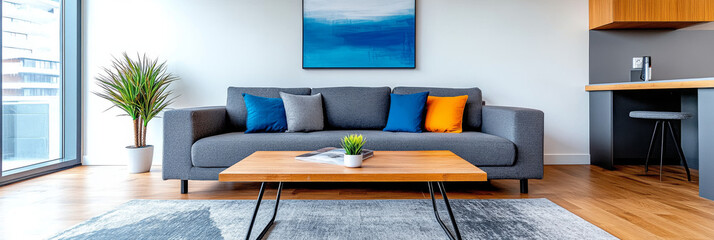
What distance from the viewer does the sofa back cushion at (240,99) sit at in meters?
3.11

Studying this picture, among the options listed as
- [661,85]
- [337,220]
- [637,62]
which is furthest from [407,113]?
[637,62]

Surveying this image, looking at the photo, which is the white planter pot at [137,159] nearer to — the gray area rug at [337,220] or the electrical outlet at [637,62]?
the gray area rug at [337,220]

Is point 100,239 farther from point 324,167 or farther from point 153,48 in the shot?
point 153,48

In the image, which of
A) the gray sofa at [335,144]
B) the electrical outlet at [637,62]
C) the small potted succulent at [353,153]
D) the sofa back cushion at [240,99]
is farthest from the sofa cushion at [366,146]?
the electrical outlet at [637,62]

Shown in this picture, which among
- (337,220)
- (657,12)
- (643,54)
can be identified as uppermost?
(657,12)

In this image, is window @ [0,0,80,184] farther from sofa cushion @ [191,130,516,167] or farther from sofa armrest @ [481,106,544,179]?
sofa armrest @ [481,106,544,179]

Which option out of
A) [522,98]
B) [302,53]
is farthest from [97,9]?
[522,98]

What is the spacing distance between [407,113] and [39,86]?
3296 mm

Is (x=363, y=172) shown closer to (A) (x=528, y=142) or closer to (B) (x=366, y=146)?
(B) (x=366, y=146)

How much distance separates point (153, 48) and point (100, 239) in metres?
2.52

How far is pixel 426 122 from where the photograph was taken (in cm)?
302

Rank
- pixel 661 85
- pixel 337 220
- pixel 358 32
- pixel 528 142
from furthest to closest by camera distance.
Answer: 1. pixel 358 32
2. pixel 661 85
3. pixel 528 142
4. pixel 337 220

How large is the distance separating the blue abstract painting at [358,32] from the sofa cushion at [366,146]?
129cm

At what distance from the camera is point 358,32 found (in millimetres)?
3652
